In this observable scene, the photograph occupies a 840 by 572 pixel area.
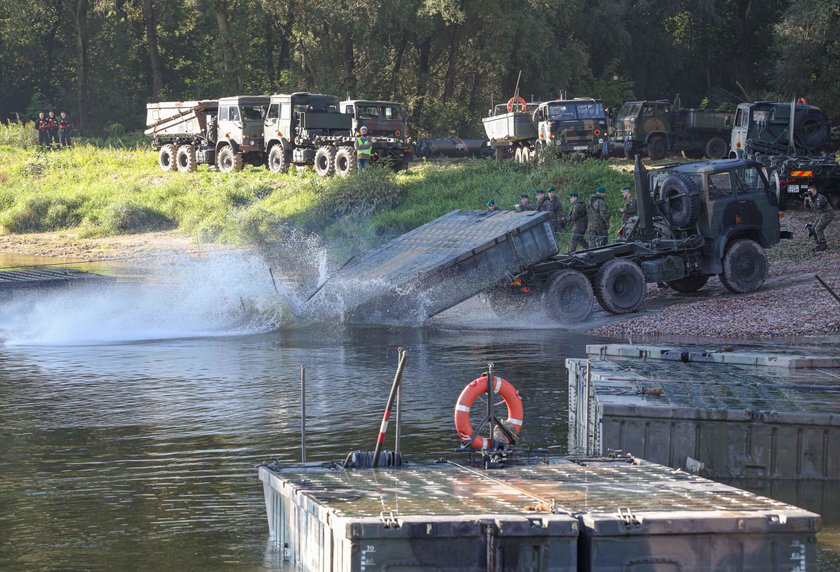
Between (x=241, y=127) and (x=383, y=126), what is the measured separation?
4.59 metres

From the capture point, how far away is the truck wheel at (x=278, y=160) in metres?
42.2

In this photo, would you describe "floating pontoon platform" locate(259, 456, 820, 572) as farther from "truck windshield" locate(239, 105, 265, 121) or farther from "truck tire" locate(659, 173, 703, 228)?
"truck windshield" locate(239, 105, 265, 121)

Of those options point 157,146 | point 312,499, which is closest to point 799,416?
point 312,499

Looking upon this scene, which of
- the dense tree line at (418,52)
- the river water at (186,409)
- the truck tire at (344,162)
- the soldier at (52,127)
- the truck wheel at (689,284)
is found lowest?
the river water at (186,409)

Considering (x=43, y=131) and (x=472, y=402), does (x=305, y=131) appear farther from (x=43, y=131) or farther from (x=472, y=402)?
(x=472, y=402)

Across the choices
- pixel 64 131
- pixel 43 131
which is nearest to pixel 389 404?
pixel 64 131

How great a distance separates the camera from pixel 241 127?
4344 centimetres

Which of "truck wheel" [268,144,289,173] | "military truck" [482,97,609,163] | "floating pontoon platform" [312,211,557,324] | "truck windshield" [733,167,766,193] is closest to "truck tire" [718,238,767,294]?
"truck windshield" [733,167,766,193]

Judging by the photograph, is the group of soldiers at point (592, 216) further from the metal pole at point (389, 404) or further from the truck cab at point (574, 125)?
the metal pole at point (389, 404)

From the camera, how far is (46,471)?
13.5m

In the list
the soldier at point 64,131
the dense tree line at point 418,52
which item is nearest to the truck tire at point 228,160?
the dense tree line at point 418,52

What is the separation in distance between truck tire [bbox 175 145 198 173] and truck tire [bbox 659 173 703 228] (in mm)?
24984

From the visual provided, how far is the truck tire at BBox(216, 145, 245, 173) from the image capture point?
43594 millimetres

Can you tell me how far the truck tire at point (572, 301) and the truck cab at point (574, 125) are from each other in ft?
54.8
